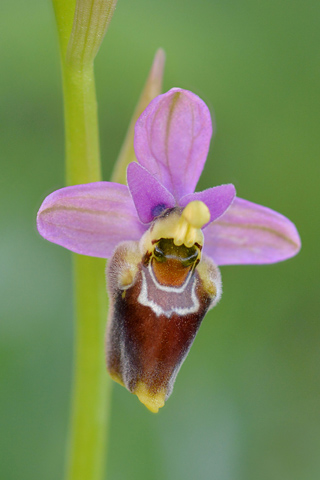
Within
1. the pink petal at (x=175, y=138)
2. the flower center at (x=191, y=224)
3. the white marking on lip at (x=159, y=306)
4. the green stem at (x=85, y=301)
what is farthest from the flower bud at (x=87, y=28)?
the white marking on lip at (x=159, y=306)

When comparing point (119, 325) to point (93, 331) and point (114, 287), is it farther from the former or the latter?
point (93, 331)

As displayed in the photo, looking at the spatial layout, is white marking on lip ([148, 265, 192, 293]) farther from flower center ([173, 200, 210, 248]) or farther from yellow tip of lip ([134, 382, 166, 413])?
yellow tip of lip ([134, 382, 166, 413])

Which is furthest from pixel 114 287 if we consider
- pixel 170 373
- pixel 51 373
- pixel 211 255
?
pixel 51 373

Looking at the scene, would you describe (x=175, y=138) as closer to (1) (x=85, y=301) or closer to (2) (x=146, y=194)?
(2) (x=146, y=194)

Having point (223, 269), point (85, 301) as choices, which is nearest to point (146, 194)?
point (85, 301)

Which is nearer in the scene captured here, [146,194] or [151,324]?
[151,324]

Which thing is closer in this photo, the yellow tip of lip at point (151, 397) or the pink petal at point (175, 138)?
the yellow tip of lip at point (151, 397)

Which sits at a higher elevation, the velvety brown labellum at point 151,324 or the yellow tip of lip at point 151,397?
the velvety brown labellum at point 151,324

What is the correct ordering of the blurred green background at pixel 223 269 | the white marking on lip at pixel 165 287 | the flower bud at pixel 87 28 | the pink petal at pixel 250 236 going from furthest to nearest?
the blurred green background at pixel 223 269 < the pink petal at pixel 250 236 < the white marking on lip at pixel 165 287 < the flower bud at pixel 87 28

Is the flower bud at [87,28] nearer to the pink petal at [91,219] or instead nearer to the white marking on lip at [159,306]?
the pink petal at [91,219]
